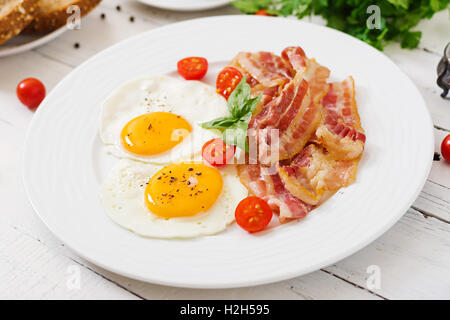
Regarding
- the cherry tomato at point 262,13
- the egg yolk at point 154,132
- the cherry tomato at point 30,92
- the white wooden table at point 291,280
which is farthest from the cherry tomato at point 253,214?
the cherry tomato at point 262,13

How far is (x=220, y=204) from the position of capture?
3480mm

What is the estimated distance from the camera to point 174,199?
3.39m

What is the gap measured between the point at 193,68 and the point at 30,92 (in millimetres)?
1583

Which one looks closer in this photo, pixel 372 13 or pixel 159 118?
pixel 159 118

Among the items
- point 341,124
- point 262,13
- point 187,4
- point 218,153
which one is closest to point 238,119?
point 218,153

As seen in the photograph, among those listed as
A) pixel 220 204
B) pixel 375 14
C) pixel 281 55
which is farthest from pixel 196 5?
pixel 220 204

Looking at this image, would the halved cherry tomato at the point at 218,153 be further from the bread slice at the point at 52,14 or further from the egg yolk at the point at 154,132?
the bread slice at the point at 52,14

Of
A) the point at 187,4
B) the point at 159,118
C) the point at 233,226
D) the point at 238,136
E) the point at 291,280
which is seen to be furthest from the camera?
the point at 187,4

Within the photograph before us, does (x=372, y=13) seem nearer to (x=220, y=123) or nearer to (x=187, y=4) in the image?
(x=187, y=4)

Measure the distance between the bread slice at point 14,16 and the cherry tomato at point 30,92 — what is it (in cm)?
64

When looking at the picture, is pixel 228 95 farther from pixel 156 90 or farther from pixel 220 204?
pixel 220 204

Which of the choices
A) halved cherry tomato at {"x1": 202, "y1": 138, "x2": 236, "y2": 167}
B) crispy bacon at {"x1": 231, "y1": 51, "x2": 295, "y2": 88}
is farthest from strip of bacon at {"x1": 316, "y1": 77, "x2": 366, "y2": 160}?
halved cherry tomato at {"x1": 202, "y1": 138, "x2": 236, "y2": 167}

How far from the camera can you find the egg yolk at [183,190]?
11.1 ft

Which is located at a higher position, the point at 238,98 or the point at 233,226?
the point at 238,98
